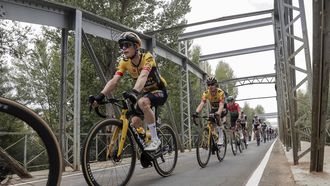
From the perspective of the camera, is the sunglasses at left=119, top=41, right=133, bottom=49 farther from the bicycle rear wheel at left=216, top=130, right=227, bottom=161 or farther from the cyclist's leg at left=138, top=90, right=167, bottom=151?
the bicycle rear wheel at left=216, top=130, right=227, bottom=161

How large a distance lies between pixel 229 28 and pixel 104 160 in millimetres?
18993

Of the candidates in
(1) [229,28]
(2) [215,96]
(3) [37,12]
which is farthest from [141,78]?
(1) [229,28]

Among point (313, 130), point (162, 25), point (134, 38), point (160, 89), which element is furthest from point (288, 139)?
point (162, 25)

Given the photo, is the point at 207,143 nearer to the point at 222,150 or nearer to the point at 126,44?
the point at 222,150

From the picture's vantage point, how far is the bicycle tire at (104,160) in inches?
165

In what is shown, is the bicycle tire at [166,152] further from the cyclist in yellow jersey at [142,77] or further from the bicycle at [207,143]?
the bicycle at [207,143]

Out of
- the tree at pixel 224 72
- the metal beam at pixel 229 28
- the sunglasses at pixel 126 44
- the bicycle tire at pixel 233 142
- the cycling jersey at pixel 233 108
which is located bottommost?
the bicycle tire at pixel 233 142

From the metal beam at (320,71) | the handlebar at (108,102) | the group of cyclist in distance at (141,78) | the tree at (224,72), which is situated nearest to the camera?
the handlebar at (108,102)

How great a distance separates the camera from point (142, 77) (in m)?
5.10

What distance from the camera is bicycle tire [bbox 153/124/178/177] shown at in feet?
20.1

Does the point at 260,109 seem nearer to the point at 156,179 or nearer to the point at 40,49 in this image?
the point at 40,49

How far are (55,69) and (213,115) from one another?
19.7 meters

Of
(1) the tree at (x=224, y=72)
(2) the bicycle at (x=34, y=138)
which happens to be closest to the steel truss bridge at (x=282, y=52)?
(2) the bicycle at (x=34, y=138)

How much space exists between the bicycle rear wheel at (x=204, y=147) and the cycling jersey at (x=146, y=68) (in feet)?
8.98
